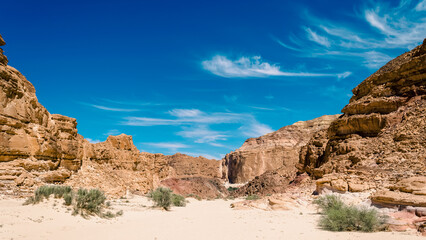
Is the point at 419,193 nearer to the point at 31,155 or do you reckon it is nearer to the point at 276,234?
the point at 276,234

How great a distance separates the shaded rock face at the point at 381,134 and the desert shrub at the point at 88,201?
12.8 meters

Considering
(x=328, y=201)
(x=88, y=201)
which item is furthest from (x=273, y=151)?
(x=88, y=201)

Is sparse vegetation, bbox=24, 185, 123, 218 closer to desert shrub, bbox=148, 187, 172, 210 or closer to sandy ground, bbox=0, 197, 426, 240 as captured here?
sandy ground, bbox=0, 197, 426, 240

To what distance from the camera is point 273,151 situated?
83812 mm

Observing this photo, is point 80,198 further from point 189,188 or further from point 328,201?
point 189,188

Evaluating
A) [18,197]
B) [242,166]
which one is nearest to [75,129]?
[18,197]

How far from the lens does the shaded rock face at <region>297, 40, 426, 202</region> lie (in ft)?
51.9

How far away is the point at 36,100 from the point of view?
15445 mm

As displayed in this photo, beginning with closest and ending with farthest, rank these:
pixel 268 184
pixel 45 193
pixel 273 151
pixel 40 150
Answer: pixel 45 193
pixel 40 150
pixel 268 184
pixel 273 151

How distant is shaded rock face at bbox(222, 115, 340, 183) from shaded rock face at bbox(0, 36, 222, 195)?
60365 mm

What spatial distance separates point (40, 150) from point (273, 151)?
74559mm

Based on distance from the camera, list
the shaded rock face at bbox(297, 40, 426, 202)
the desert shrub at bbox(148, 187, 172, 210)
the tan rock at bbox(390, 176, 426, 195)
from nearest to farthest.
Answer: the tan rock at bbox(390, 176, 426, 195) → the shaded rock face at bbox(297, 40, 426, 202) → the desert shrub at bbox(148, 187, 172, 210)

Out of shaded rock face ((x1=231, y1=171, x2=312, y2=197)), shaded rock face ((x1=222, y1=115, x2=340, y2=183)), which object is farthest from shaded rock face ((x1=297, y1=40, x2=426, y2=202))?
shaded rock face ((x1=222, y1=115, x2=340, y2=183))

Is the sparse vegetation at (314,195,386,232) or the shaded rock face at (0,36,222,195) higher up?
the shaded rock face at (0,36,222,195)
